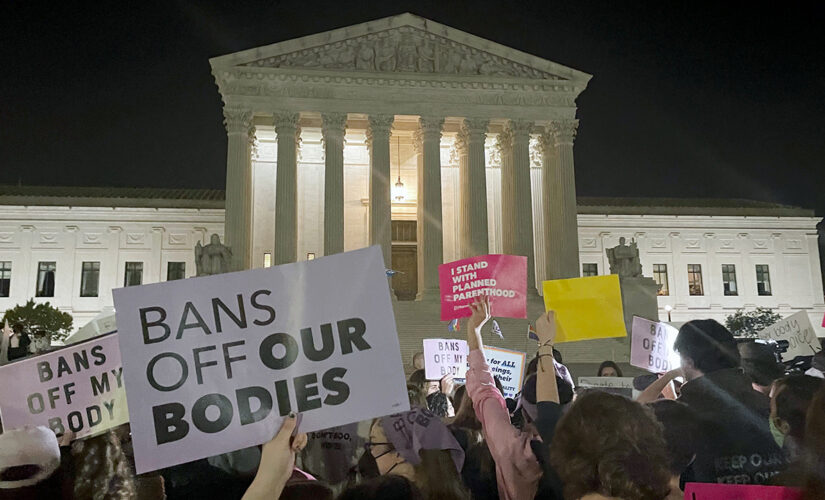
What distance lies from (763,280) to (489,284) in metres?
52.2

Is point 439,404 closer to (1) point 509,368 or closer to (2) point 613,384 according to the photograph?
(1) point 509,368

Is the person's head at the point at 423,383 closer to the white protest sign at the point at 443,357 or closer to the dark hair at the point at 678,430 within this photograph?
the white protest sign at the point at 443,357

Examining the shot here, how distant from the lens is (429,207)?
34.2m

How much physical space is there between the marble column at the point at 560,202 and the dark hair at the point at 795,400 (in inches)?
1211

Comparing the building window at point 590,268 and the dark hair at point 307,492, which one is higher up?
the building window at point 590,268

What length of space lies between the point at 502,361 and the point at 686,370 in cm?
463

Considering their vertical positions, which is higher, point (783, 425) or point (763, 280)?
point (763, 280)

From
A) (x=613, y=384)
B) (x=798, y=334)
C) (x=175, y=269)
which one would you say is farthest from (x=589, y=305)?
(x=175, y=269)

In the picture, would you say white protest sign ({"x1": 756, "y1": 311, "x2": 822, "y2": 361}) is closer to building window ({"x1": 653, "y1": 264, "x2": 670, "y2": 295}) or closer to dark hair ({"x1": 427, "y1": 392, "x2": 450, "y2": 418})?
dark hair ({"x1": 427, "y1": 392, "x2": 450, "y2": 418})

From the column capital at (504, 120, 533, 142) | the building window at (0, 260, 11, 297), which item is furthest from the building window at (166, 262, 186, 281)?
the column capital at (504, 120, 533, 142)

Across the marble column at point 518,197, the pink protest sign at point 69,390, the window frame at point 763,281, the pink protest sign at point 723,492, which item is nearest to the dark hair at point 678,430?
the pink protest sign at point 723,492

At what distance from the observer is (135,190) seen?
54.2m

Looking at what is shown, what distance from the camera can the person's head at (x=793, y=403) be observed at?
4.02m

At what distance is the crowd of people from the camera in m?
2.96
